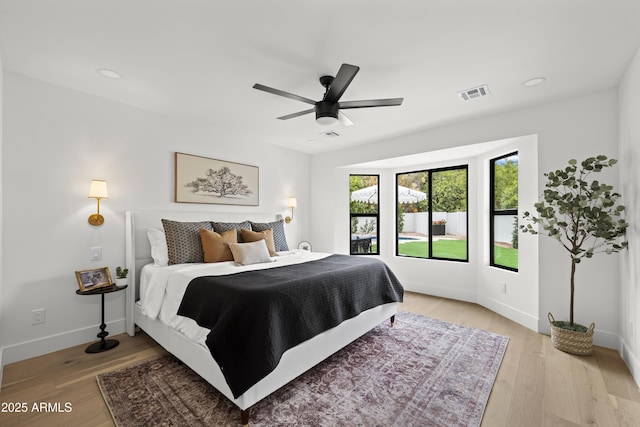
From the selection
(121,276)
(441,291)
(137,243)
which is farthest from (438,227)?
(121,276)

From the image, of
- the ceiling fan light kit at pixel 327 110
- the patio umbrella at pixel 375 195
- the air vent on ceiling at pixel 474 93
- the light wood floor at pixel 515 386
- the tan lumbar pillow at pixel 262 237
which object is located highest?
the air vent on ceiling at pixel 474 93

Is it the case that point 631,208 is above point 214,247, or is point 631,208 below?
above

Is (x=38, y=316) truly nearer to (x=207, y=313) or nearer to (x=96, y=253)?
(x=96, y=253)

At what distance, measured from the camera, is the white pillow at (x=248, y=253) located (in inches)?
118

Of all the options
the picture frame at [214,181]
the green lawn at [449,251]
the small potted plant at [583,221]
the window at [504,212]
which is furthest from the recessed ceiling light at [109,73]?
the green lawn at [449,251]

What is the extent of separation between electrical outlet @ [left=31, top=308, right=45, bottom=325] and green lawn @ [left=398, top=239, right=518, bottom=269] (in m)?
4.73

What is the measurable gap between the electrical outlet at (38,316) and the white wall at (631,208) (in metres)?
4.95

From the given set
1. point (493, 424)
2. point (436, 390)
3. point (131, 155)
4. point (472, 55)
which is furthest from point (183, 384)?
point (472, 55)

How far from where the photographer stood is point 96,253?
2.90 m

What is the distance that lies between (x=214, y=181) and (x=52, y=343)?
2314 millimetres

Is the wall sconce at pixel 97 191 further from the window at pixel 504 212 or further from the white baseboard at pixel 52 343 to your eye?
the window at pixel 504 212

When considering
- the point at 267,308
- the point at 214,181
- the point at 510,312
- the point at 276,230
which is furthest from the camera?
the point at 276,230

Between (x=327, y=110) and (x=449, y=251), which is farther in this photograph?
(x=449, y=251)

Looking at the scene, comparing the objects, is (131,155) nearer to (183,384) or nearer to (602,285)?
(183,384)
